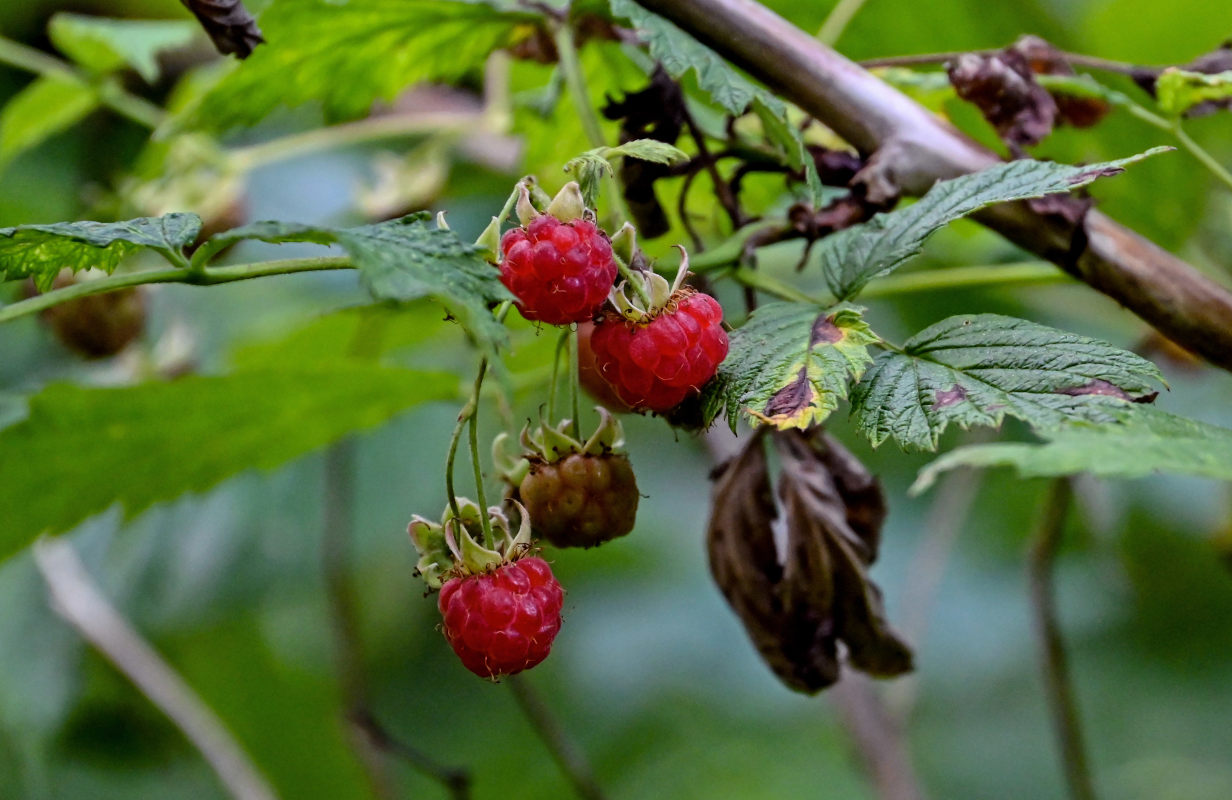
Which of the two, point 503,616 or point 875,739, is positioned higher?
point 503,616

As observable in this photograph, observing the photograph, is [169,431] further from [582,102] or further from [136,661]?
[136,661]

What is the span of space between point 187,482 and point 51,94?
67 centimetres

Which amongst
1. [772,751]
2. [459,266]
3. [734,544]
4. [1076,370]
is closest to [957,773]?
[772,751]

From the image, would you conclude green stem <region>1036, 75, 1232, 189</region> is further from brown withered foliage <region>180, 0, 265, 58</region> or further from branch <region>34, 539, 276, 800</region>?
branch <region>34, 539, 276, 800</region>

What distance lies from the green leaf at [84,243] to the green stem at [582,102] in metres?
0.26

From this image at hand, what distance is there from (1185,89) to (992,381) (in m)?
0.32

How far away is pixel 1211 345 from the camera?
65cm

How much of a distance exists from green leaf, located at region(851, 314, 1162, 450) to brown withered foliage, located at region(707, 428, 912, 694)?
16 cm

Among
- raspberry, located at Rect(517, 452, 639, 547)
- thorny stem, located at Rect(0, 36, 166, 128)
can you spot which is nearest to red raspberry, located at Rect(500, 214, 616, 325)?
raspberry, located at Rect(517, 452, 639, 547)

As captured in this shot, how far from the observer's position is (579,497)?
0.62 m

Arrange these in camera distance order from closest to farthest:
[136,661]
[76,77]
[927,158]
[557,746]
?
1. [927,158]
2. [557,746]
3. [76,77]
4. [136,661]

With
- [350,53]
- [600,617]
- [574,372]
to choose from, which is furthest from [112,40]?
[600,617]

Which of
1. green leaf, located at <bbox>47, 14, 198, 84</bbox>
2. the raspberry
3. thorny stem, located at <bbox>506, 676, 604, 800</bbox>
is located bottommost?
thorny stem, located at <bbox>506, 676, 604, 800</bbox>

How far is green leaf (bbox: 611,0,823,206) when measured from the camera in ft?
2.02
